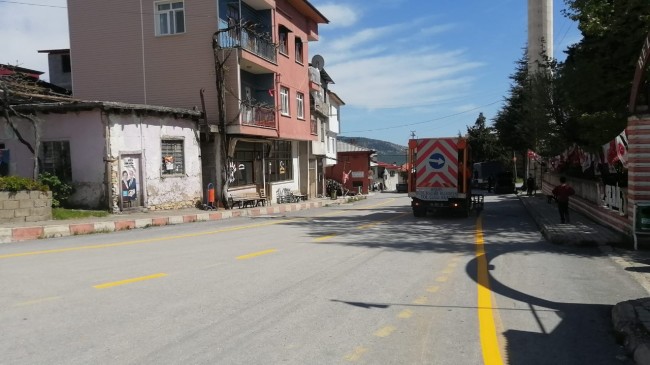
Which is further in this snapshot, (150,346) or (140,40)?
(140,40)

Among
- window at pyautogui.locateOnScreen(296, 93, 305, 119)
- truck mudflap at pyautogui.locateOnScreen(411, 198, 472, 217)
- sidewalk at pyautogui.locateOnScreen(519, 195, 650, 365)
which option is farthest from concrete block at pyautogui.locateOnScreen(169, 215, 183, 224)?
window at pyautogui.locateOnScreen(296, 93, 305, 119)

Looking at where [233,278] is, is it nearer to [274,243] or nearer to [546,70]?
[274,243]

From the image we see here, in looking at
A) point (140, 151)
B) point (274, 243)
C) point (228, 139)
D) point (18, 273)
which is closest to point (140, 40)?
point (228, 139)

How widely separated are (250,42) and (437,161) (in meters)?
12.2

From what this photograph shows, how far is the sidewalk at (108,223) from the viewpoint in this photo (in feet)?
45.4

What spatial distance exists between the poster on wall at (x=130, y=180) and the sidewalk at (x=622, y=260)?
14.5m

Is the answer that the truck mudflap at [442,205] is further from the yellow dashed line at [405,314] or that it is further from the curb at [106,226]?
the yellow dashed line at [405,314]

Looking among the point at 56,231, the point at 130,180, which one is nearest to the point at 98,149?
the point at 130,180

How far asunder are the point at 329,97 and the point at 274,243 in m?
45.9

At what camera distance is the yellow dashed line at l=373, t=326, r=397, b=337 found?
531 centimetres

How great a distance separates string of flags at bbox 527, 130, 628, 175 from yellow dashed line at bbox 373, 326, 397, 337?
440 inches

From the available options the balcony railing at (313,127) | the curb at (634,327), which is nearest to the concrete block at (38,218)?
the curb at (634,327)

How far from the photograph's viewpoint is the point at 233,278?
26.1ft

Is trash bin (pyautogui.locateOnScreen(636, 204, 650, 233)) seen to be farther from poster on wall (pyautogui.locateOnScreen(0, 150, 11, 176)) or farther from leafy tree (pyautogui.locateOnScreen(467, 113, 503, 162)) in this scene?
leafy tree (pyautogui.locateOnScreen(467, 113, 503, 162))
